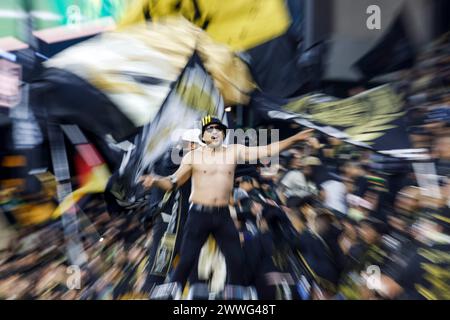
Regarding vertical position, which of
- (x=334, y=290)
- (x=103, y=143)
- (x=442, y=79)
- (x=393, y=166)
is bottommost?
(x=334, y=290)

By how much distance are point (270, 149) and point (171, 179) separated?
0.60 m

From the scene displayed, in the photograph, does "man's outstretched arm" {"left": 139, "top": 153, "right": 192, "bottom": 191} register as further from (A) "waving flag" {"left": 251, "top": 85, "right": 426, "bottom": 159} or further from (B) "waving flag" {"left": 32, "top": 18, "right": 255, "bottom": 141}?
(A) "waving flag" {"left": 251, "top": 85, "right": 426, "bottom": 159}

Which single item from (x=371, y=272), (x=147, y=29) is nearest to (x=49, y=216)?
(x=147, y=29)

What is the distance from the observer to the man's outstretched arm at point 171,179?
83.2 inches

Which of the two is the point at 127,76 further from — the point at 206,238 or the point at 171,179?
the point at 206,238

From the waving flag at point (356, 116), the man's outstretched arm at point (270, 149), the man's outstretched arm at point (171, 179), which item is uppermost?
the waving flag at point (356, 116)

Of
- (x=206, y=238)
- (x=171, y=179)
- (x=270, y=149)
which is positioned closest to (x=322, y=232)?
(x=270, y=149)

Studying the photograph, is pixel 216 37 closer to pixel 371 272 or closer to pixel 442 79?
pixel 442 79

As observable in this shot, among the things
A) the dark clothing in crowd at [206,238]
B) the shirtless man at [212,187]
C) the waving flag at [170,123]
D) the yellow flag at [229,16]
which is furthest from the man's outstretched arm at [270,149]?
the yellow flag at [229,16]

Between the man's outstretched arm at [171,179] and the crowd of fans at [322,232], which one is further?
the man's outstretched arm at [171,179]

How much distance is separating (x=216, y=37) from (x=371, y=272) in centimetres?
160

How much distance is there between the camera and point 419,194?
2.02m

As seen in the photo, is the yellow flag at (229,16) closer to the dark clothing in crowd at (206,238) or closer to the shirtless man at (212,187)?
the shirtless man at (212,187)

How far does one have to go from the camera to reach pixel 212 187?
211cm
